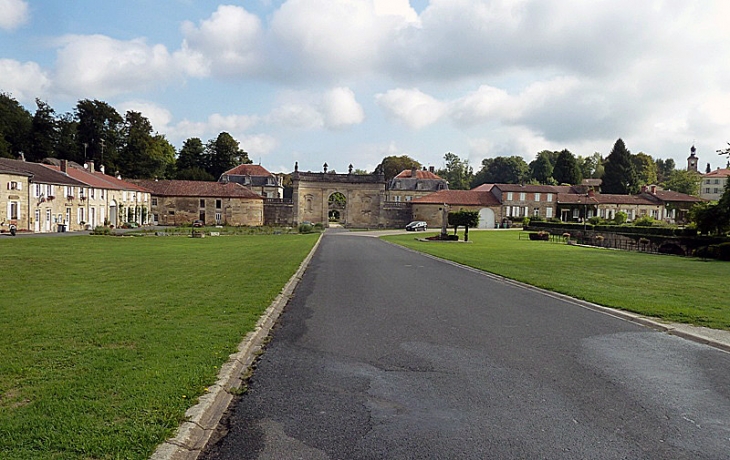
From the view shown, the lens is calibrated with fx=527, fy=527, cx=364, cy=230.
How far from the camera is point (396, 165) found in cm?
12238

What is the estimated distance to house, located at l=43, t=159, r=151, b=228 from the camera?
52506mm

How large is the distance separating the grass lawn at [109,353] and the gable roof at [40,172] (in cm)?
3457

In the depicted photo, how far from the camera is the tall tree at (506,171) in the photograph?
12106 centimetres

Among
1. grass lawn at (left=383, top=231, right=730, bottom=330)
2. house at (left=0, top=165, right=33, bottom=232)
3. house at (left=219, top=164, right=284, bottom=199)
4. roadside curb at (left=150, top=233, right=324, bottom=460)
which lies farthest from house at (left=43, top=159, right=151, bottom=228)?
roadside curb at (left=150, top=233, right=324, bottom=460)

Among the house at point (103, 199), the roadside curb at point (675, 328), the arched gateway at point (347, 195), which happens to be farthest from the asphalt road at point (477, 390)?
the arched gateway at point (347, 195)

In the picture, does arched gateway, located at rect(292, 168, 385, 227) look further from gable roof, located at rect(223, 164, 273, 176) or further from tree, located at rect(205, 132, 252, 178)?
tree, located at rect(205, 132, 252, 178)

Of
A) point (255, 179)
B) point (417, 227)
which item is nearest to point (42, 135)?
point (255, 179)

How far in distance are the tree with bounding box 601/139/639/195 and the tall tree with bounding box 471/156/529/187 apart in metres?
23.8

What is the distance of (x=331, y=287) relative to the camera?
49.4 ft

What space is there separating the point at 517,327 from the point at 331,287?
6471 mm

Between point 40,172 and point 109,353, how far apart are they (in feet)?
164

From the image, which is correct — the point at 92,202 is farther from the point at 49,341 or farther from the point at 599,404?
the point at 599,404

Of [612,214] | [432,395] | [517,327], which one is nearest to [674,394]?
[432,395]

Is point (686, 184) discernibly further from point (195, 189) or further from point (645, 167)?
point (195, 189)
